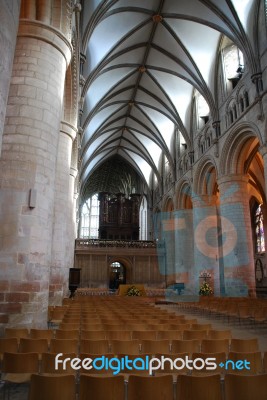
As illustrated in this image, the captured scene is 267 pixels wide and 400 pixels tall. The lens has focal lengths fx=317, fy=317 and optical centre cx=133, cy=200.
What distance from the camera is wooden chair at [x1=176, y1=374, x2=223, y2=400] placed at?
2.66 metres

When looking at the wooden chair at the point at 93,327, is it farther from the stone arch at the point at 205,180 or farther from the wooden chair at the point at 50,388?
the stone arch at the point at 205,180

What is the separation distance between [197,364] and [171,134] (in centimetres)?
2614

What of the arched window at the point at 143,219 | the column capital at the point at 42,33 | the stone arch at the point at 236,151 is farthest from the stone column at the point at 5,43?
the arched window at the point at 143,219

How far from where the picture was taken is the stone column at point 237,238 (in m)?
16.0

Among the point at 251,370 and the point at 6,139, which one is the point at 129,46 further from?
the point at 251,370

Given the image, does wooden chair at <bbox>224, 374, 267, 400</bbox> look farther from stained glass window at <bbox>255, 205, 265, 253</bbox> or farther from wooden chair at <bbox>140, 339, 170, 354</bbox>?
stained glass window at <bbox>255, 205, 265, 253</bbox>

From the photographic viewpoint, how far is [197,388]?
2.66m

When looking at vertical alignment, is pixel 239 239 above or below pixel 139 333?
above

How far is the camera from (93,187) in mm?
47188

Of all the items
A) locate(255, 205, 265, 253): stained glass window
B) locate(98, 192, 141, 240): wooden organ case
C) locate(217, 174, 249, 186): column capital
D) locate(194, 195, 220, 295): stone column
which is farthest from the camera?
locate(98, 192, 141, 240): wooden organ case

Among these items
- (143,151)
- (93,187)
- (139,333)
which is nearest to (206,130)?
(143,151)

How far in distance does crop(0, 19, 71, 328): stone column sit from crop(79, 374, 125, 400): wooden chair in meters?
4.20

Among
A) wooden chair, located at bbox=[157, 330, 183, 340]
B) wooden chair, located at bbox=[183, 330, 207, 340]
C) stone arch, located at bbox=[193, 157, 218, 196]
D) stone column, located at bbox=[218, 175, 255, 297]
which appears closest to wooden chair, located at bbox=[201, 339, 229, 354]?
wooden chair, located at bbox=[183, 330, 207, 340]

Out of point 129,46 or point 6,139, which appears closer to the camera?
point 6,139
